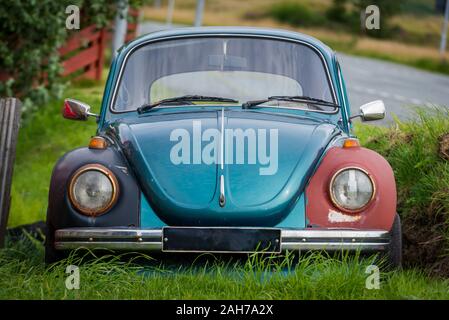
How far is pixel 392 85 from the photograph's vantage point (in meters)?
23.2

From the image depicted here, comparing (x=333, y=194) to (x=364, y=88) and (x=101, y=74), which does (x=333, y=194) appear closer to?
(x=101, y=74)

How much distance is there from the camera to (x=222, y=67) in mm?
6320

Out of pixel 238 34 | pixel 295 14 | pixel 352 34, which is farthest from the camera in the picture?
pixel 295 14

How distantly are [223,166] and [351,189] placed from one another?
680mm

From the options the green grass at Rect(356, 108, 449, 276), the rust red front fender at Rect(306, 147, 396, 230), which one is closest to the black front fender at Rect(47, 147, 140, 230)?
the rust red front fender at Rect(306, 147, 396, 230)

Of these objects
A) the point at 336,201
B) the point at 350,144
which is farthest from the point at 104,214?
the point at 350,144

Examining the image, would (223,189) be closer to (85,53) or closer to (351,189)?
(351,189)

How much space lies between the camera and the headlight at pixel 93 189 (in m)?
5.12

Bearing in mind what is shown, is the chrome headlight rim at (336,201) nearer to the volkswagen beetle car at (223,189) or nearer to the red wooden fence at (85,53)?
the volkswagen beetle car at (223,189)

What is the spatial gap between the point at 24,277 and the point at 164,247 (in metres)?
0.88

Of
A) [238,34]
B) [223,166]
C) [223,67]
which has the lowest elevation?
[223,166]

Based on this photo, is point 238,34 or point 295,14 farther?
point 295,14

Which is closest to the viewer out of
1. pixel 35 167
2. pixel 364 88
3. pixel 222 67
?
pixel 222 67
